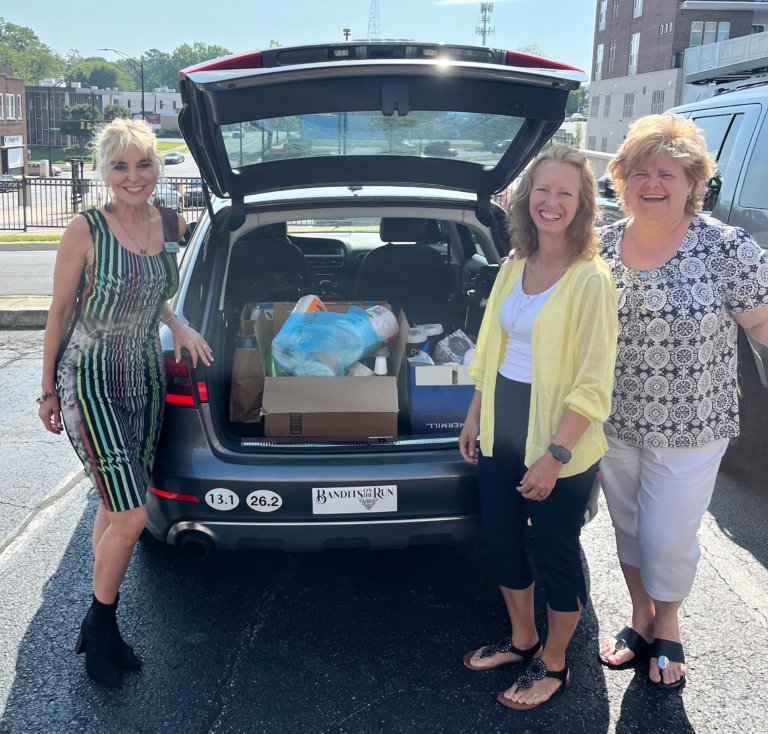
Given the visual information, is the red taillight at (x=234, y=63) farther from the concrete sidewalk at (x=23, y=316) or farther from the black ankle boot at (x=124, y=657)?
the concrete sidewalk at (x=23, y=316)

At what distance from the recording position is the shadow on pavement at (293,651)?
8.50ft

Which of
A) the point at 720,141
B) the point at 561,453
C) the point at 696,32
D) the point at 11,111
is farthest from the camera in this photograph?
the point at 11,111

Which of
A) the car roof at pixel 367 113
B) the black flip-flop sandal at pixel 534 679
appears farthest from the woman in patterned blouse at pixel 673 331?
the car roof at pixel 367 113

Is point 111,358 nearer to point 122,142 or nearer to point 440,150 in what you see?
point 122,142

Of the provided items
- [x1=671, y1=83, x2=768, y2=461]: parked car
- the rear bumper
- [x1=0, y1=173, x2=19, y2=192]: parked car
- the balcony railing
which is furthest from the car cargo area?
[x1=0, y1=173, x2=19, y2=192]: parked car

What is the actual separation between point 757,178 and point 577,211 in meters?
2.46

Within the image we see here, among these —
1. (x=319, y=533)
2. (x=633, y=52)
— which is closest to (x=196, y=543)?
(x=319, y=533)

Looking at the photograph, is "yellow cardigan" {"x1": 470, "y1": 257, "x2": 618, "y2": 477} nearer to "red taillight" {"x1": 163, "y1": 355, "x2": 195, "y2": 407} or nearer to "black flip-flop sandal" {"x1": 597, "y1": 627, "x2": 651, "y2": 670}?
"black flip-flop sandal" {"x1": 597, "y1": 627, "x2": 651, "y2": 670}

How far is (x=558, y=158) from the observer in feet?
8.27

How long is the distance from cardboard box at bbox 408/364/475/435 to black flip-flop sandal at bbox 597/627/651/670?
95 centimetres

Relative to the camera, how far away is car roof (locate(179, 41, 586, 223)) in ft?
8.88

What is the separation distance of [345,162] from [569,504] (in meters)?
1.91

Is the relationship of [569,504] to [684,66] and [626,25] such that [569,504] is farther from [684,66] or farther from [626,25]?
[626,25]

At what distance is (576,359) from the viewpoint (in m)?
2.47
